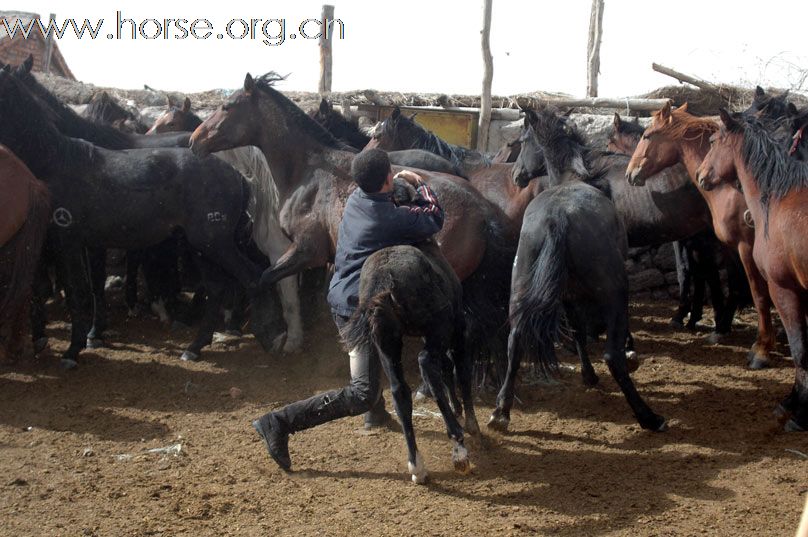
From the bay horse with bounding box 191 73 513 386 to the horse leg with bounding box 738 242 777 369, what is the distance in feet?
7.16

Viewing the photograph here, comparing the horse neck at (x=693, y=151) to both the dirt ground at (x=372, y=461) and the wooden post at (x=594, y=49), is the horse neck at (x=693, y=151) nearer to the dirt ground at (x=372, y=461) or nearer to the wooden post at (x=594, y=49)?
the dirt ground at (x=372, y=461)

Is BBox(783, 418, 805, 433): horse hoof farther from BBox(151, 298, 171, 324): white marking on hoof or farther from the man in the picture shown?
BBox(151, 298, 171, 324): white marking on hoof

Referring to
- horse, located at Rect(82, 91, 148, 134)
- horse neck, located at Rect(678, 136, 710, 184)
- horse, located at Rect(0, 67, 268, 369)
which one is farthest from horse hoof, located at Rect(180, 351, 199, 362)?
horse neck, located at Rect(678, 136, 710, 184)

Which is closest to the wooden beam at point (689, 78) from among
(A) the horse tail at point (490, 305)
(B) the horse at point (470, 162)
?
(B) the horse at point (470, 162)

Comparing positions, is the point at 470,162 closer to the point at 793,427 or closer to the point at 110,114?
the point at 793,427

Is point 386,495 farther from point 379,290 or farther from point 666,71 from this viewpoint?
point 666,71

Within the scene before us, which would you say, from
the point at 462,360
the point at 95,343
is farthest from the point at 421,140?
the point at 462,360

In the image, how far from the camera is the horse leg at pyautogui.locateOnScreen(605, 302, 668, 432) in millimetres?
5457

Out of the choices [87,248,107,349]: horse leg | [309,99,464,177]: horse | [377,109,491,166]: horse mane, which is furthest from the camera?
[377,109,491,166]: horse mane

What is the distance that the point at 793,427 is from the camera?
548 cm

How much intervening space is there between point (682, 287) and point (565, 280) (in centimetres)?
412

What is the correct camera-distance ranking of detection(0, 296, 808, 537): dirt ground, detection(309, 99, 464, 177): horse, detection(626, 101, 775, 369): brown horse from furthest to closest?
1. detection(309, 99, 464, 177): horse
2. detection(626, 101, 775, 369): brown horse
3. detection(0, 296, 808, 537): dirt ground

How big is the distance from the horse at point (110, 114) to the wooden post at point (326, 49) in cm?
293

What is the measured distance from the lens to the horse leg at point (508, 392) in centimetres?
571
